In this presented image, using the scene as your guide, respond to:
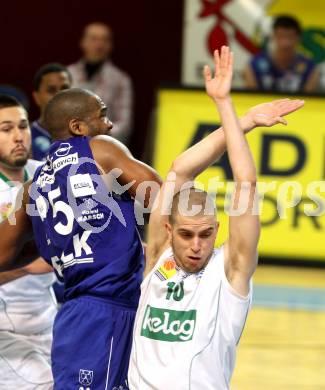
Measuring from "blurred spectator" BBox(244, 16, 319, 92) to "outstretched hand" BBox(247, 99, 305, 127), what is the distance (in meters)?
7.21

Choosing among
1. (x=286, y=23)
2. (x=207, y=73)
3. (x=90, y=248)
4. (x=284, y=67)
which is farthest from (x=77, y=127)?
(x=284, y=67)

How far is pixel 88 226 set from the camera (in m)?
5.41

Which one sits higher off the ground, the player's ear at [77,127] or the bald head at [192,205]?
the player's ear at [77,127]

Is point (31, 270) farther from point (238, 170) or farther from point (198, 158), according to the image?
point (238, 170)

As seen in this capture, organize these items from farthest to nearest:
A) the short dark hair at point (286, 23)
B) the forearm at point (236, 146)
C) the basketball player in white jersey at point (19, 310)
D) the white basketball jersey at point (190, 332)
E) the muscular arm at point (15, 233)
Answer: the short dark hair at point (286, 23) → the basketball player in white jersey at point (19, 310) → the muscular arm at point (15, 233) → the white basketball jersey at point (190, 332) → the forearm at point (236, 146)

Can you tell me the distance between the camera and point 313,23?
13711mm

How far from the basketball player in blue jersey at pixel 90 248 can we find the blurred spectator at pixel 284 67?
680cm

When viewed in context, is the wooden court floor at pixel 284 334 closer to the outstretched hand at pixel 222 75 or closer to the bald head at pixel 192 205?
the bald head at pixel 192 205

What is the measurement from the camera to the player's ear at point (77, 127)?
18.0 ft

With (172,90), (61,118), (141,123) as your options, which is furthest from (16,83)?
(61,118)

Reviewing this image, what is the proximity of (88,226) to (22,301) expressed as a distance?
1396 mm

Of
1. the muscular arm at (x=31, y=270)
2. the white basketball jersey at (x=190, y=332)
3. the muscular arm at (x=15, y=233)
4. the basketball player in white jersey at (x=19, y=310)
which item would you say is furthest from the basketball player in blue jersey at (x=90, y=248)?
the basketball player in white jersey at (x=19, y=310)

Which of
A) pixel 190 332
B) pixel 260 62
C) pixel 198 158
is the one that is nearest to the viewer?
pixel 190 332

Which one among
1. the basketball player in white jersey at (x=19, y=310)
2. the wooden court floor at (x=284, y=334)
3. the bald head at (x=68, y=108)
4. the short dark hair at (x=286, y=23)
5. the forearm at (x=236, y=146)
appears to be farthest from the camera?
the short dark hair at (x=286, y=23)
